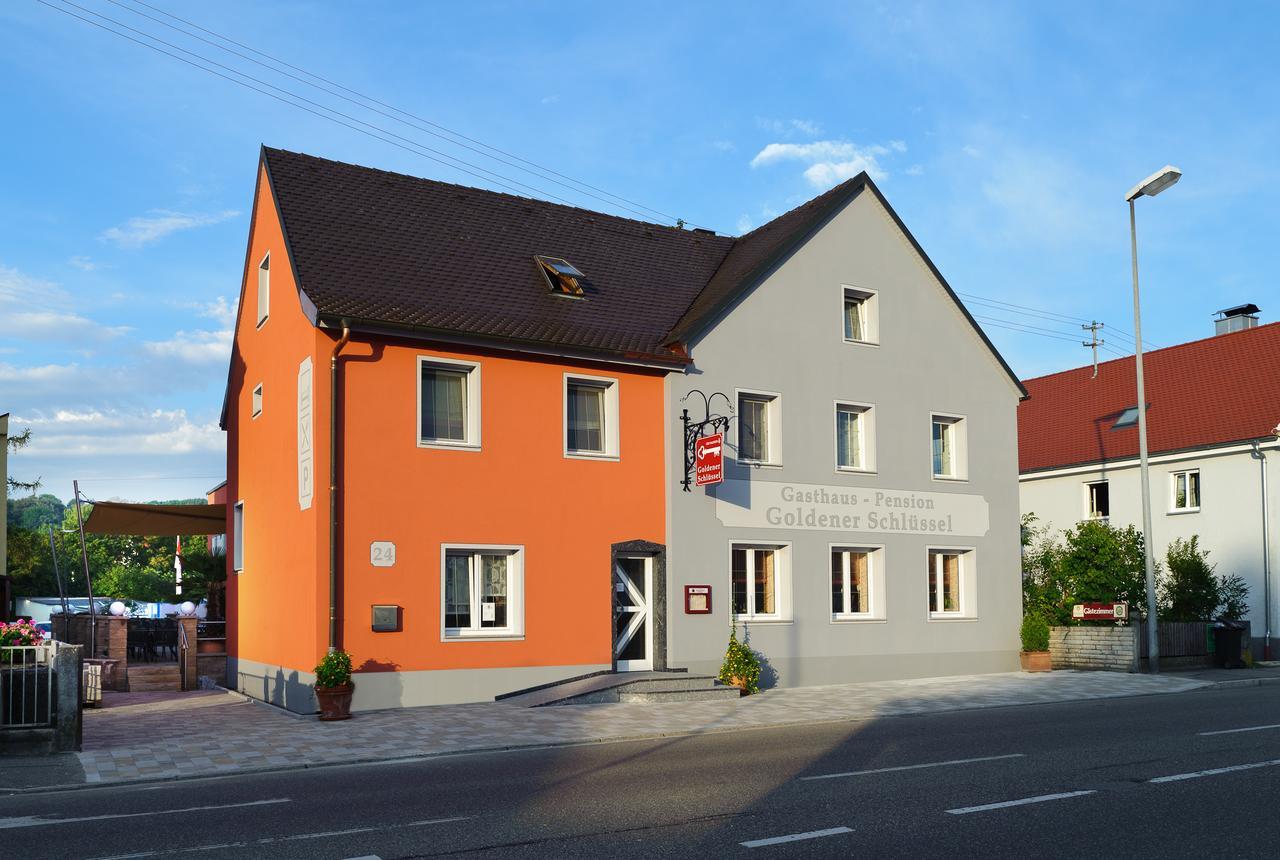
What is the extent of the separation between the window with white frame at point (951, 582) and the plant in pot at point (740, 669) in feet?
19.3

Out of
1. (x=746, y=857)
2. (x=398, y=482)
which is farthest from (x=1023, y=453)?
(x=746, y=857)

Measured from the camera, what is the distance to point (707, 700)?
19328 millimetres

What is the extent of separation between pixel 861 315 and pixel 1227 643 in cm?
1159

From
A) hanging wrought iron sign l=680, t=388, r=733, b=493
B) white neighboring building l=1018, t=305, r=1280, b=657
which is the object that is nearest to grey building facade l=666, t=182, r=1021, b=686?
hanging wrought iron sign l=680, t=388, r=733, b=493

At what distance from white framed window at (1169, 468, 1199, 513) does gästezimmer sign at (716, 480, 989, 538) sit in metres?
11.2

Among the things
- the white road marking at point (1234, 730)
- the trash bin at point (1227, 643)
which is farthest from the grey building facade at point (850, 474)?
the white road marking at point (1234, 730)

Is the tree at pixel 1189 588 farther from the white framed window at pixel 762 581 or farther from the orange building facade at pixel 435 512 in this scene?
the orange building facade at pixel 435 512

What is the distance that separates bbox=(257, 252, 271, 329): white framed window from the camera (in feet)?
72.4

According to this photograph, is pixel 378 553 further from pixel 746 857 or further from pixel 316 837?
pixel 746 857

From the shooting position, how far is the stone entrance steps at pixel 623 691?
18391 millimetres

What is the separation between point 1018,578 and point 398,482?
14.4 meters

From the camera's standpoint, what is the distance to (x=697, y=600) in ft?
68.5

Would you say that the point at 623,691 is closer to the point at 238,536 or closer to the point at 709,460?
Result: the point at 709,460

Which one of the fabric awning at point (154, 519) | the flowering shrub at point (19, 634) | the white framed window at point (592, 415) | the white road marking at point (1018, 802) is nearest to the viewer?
the white road marking at point (1018, 802)
